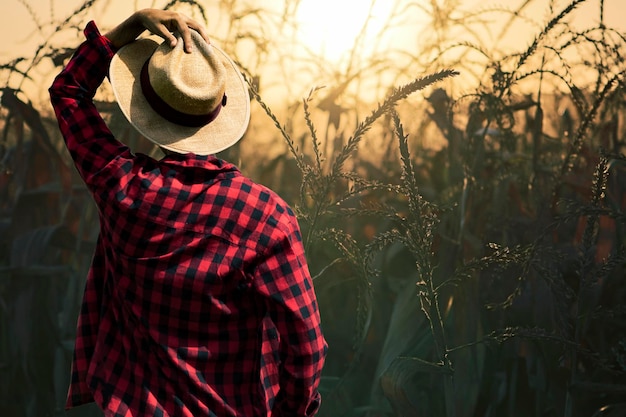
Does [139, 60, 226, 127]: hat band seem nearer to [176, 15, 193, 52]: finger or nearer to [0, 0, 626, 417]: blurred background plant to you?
[176, 15, 193, 52]: finger

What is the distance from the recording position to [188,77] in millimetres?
1192

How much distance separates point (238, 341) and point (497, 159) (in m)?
0.91

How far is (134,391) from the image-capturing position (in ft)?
4.04

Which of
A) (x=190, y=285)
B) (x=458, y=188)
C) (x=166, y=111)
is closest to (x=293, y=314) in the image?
(x=190, y=285)

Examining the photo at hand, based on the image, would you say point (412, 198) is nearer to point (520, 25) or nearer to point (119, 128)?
point (520, 25)

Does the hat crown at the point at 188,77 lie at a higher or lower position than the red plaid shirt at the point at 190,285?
higher

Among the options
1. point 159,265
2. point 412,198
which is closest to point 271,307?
point 159,265

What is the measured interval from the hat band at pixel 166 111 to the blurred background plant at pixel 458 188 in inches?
25.7

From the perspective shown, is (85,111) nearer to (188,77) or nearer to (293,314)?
(188,77)

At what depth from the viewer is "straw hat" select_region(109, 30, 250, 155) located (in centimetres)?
118

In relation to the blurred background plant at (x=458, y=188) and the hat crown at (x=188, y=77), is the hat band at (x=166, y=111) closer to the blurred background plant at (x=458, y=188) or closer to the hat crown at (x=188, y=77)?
the hat crown at (x=188, y=77)

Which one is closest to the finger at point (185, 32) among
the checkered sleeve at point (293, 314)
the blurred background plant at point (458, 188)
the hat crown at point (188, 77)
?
the hat crown at point (188, 77)

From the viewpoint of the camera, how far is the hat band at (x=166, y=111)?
119 centimetres

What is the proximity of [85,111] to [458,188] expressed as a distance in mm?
927
